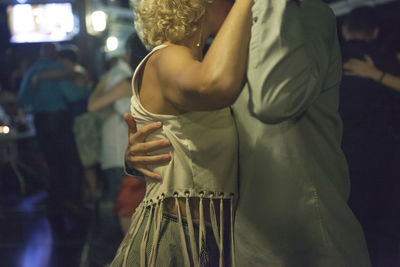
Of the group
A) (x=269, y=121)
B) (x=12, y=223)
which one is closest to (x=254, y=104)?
(x=269, y=121)

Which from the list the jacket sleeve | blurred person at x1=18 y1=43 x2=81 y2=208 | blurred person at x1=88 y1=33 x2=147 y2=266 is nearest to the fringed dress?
the jacket sleeve

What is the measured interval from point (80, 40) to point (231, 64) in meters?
7.69

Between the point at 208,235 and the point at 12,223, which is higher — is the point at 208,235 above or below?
above

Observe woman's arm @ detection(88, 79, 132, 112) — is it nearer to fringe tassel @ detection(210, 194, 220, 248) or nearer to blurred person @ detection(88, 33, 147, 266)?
blurred person @ detection(88, 33, 147, 266)

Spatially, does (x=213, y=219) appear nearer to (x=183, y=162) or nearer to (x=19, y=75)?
(x=183, y=162)

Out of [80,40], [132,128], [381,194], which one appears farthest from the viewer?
[80,40]

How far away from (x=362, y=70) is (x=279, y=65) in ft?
7.82

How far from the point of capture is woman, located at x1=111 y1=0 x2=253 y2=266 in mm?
1468

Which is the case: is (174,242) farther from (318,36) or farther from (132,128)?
(318,36)

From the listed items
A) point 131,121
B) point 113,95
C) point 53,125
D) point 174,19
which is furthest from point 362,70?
point 53,125

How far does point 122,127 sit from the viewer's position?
438cm

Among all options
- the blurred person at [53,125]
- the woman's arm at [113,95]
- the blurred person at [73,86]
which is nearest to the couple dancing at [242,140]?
the woman's arm at [113,95]

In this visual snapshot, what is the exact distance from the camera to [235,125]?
1507 mm

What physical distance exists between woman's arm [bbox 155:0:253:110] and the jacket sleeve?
0.04 m
